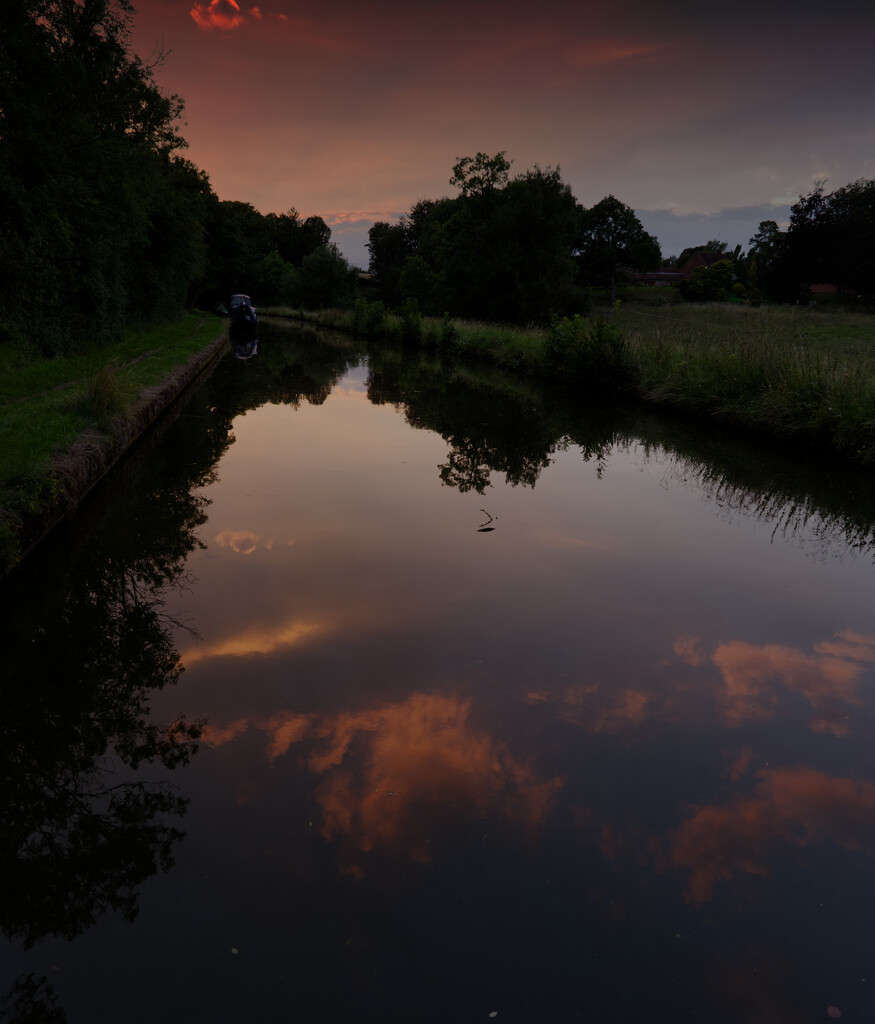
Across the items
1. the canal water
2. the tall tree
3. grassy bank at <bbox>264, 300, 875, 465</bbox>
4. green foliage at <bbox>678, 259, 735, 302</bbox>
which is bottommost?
the canal water

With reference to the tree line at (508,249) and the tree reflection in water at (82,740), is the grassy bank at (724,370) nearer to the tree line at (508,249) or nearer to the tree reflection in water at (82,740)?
the tree line at (508,249)

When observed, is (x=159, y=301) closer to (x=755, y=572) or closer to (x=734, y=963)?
(x=755, y=572)

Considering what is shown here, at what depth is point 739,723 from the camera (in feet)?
12.8

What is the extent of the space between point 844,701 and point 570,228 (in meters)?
37.1

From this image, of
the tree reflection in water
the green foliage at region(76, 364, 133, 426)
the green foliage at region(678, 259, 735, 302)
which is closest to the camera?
the tree reflection in water

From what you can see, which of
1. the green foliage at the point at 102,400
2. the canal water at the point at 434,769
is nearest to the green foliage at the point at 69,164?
the green foliage at the point at 102,400

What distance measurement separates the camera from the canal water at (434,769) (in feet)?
7.66

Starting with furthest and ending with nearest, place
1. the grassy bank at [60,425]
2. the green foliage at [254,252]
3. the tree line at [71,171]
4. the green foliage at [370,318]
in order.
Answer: the green foliage at [254,252] → the green foliage at [370,318] → the tree line at [71,171] → the grassy bank at [60,425]

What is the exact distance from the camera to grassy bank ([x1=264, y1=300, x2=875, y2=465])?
11242mm

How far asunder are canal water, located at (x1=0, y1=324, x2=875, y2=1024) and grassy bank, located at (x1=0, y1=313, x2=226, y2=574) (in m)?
0.45

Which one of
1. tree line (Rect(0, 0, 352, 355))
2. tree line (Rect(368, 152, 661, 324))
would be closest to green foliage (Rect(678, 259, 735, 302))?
tree line (Rect(368, 152, 661, 324))

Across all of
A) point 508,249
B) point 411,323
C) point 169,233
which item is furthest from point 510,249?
point 169,233

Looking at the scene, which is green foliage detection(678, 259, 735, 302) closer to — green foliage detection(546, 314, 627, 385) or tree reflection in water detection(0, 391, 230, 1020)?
green foliage detection(546, 314, 627, 385)

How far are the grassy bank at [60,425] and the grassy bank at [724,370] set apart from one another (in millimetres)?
11472
